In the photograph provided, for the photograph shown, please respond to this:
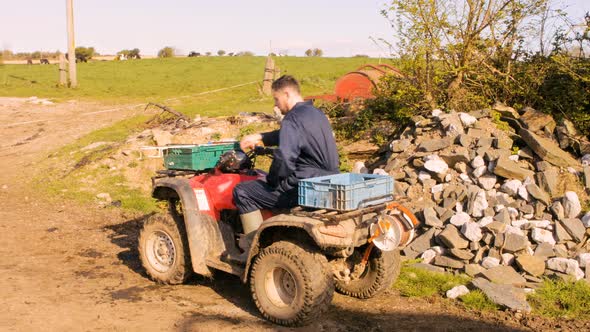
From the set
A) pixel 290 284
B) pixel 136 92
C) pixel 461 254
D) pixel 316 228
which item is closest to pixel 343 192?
pixel 316 228

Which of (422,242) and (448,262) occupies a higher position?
(422,242)

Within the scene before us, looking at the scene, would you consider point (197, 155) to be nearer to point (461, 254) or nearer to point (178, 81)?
point (461, 254)

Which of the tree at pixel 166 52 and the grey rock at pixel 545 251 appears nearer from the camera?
the grey rock at pixel 545 251

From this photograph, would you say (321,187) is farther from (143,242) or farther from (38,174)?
(38,174)

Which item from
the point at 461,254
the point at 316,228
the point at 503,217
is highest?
the point at 316,228

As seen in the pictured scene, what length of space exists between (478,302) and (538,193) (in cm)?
231

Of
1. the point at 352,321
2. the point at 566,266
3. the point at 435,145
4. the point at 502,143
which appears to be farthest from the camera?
the point at 435,145

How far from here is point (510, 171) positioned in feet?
24.6

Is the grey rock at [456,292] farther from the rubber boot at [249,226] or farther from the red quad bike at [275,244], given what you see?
the rubber boot at [249,226]

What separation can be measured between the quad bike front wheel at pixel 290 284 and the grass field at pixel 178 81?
1053 cm

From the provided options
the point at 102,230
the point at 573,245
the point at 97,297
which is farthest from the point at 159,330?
the point at 573,245

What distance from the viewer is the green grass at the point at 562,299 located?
17.9ft

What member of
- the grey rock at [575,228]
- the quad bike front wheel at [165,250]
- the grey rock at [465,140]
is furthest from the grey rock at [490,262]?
the quad bike front wheel at [165,250]

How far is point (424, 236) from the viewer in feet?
23.4
